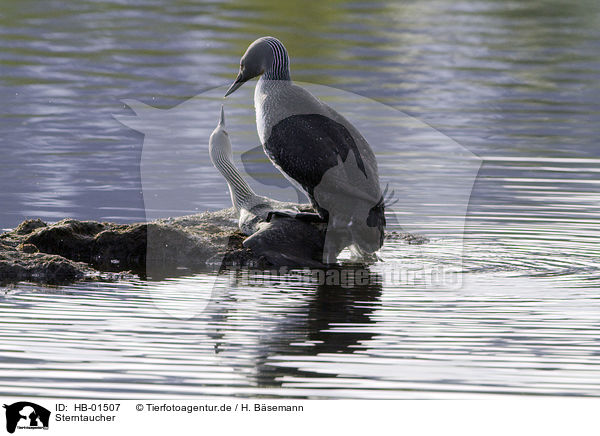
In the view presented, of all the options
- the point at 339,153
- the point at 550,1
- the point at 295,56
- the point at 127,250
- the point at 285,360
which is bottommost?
the point at 285,360

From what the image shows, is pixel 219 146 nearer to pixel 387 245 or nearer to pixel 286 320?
pixel 387 245

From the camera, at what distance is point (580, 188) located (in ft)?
35.9

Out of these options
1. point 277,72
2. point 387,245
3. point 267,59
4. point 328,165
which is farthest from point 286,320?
point 267,59

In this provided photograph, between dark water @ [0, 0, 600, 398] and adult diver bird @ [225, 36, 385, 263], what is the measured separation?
334 millimetres

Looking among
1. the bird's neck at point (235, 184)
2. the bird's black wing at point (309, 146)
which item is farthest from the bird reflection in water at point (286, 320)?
the bird's neck at point (235, 184)

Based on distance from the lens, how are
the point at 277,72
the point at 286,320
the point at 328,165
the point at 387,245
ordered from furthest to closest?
1. the point at 387,245
2. the point at 277,72
3. the point at 328,165
4. the point at 286,320

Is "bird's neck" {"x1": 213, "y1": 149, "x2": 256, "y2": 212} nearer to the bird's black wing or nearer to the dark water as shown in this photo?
the bird's black wing

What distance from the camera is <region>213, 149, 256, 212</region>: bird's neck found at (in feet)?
29.4

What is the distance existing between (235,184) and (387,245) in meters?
1.32

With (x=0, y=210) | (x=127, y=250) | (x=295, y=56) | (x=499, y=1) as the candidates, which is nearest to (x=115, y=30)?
(x=295, y=56)

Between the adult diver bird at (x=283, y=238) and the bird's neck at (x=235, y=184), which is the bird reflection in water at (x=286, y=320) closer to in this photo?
the adult diver bird at (x=283, y=238)

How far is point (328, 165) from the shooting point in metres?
8.02

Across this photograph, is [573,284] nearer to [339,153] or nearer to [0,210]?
[339,153]

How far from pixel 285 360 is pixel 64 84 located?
37.4 feet
